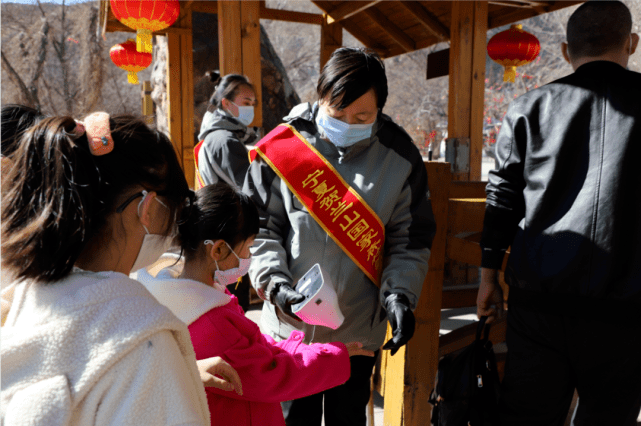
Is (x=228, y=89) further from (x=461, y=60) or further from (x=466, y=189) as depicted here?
(x=461, y=60)

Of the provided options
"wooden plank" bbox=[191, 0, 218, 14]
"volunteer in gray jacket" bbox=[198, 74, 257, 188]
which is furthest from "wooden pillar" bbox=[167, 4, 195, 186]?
"volunteer in gray jacket" bbox=[198, 74, 257, 188]

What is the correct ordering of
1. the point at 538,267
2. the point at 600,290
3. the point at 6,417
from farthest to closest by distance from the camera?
the point at 538,267 < the point at 600,290 < the point at 6,417

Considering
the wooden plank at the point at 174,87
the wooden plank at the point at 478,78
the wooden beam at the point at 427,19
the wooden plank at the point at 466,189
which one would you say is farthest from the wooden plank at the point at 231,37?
the wooden plank at the point at 174,87

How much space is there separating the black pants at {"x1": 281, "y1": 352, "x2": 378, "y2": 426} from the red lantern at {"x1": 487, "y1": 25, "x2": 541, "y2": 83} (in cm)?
565

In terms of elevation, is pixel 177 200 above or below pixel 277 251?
above

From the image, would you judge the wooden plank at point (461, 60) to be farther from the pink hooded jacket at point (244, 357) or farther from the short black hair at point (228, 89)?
the pink hooded jacket at point (244, 357)

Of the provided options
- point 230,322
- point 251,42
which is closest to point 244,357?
point 230,322

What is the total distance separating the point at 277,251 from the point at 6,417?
1.07 m

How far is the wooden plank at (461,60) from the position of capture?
222 inches

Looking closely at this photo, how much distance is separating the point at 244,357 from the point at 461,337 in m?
1.69

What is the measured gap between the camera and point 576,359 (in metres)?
1.57

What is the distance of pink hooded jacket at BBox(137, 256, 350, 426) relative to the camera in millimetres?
1321

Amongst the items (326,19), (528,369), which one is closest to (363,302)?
(528,369)

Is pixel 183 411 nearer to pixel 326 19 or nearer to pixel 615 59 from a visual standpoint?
pixel 615 59
